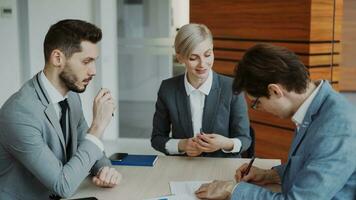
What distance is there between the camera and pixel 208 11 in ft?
15.4

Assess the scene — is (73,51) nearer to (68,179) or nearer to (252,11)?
(68,179)

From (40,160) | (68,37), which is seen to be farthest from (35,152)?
(68,37)

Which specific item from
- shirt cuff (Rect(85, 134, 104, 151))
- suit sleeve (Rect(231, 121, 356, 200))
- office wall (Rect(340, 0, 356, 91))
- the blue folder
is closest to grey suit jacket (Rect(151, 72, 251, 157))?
the blue folder

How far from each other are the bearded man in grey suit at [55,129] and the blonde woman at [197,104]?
1.76 ft

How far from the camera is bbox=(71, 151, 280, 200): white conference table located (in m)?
1.87

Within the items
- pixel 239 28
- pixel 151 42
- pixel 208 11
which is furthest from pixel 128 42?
pixel 239 28

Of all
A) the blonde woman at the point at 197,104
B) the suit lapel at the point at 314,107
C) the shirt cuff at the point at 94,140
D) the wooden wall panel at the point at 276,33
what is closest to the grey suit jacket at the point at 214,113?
the blonde woman at the point at 197,104

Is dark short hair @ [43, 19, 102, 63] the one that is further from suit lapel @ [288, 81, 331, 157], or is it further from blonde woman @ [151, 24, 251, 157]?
suit lapel @ [288, 81, 331, 157]

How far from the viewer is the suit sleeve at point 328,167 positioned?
1.45 meters

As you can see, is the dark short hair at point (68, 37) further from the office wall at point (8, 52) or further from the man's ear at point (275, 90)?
the office wall at point (8, 52)

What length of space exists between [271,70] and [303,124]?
240 mm

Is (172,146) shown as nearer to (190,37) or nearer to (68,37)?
(190,37)

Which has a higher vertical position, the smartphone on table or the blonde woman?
the blonde woman

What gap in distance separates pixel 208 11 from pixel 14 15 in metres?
2.18
